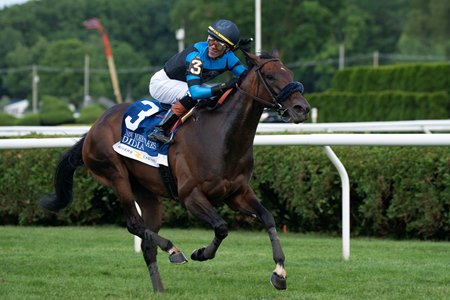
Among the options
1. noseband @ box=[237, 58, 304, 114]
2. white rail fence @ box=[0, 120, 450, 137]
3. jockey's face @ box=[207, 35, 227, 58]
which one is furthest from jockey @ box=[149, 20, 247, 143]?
white rail fence @ box=[0, 120, 450, 137]

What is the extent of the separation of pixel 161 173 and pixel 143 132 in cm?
32

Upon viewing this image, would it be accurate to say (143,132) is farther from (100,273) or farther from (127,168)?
(100,273)

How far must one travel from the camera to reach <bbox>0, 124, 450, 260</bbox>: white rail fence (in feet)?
20.8

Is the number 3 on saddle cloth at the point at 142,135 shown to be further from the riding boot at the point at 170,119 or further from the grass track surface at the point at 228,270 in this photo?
the grass track surface at the point at 228,270

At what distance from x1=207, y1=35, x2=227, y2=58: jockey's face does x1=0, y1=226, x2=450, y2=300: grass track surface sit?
1430mm

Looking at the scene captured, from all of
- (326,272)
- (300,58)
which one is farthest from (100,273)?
(300,58)

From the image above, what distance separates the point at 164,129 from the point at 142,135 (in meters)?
0.22

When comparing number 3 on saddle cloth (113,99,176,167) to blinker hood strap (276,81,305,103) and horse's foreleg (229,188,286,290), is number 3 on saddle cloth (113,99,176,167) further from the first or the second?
blinker hood strap (276,81,305,103)

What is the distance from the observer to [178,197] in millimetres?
6402

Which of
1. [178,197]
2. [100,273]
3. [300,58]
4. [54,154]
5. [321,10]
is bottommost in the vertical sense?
[300,58]

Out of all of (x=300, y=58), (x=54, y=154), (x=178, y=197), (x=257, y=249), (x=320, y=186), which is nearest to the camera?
(x=178, y=197)

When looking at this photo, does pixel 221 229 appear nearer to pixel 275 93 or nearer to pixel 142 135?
pixel 275 93

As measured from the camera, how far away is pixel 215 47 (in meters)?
6.25

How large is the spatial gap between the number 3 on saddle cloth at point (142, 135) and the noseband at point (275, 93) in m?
0.71
